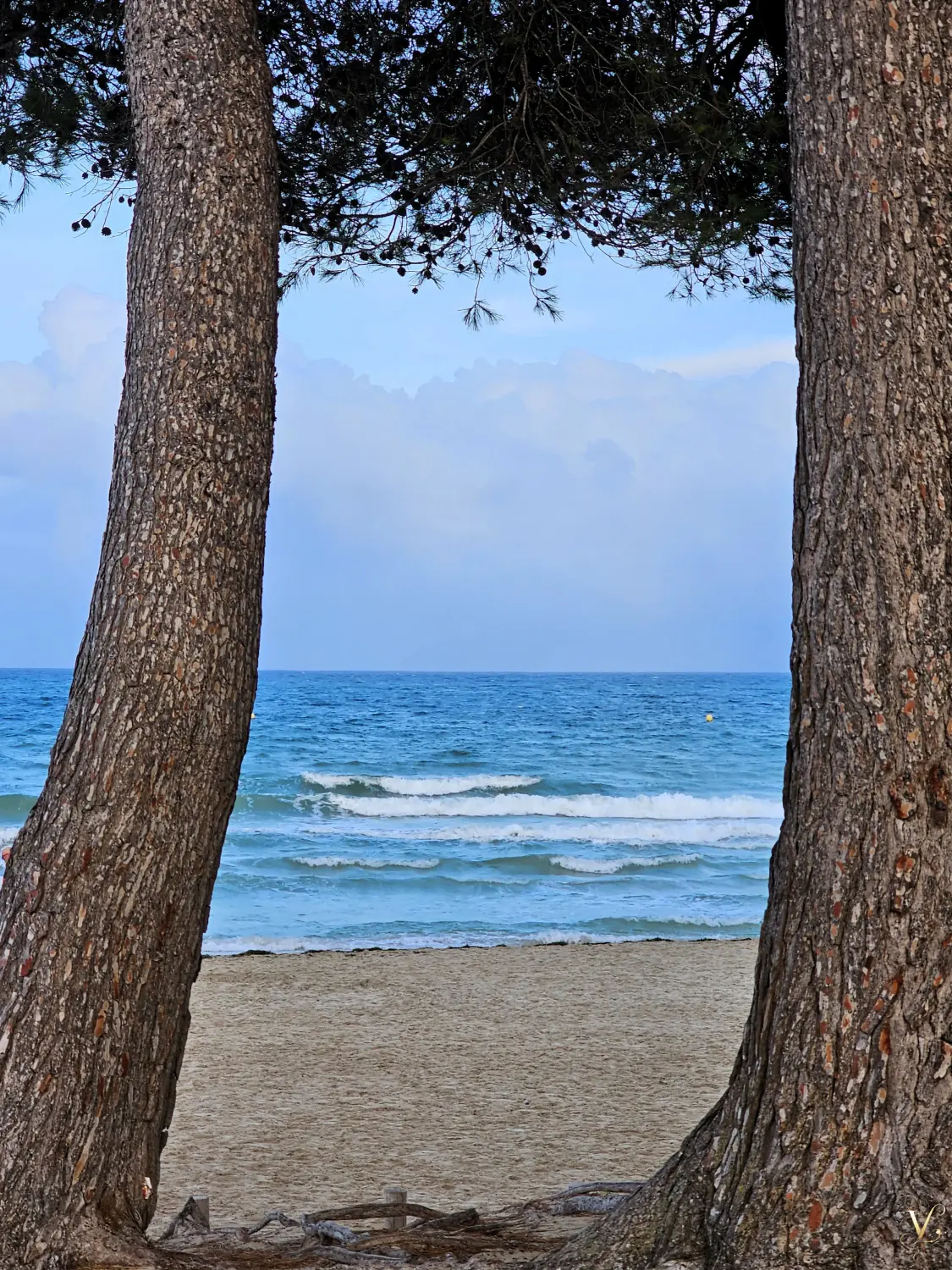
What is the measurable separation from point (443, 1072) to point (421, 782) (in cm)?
1328

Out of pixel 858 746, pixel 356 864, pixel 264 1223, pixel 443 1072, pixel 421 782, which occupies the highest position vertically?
pixel 858 746

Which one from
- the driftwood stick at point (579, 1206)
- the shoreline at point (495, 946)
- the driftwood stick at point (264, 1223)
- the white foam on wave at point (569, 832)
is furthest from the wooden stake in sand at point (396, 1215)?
the white foam on wave at point (569, 832)

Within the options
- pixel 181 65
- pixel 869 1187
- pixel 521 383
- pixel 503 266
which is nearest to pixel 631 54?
pixel 503 266

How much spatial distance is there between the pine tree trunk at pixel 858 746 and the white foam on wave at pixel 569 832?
37.3 feet

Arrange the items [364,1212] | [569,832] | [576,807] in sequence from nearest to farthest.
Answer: [364,1212], [569,832], [576,807]

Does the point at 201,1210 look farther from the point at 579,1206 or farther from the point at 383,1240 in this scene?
the point at 579,1206

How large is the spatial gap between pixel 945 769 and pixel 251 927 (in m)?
8.13

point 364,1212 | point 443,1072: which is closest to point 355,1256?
point 364,1212

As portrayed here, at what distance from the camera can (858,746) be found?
64.8 inches

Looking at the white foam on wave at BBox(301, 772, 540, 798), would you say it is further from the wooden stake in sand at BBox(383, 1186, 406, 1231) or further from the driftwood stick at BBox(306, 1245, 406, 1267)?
the driftwood stick at BBox(306, 1245, 406, 1267)

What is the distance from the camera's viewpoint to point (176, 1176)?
3.68 metres

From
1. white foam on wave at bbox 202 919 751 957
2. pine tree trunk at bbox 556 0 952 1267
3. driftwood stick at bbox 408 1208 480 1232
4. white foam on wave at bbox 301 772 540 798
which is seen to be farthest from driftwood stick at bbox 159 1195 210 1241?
white foam on wave at bbox 301 772 540 798

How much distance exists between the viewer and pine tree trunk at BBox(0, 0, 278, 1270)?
1.96 meters

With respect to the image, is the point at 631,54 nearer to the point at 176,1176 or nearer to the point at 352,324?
the point at 176,1176
